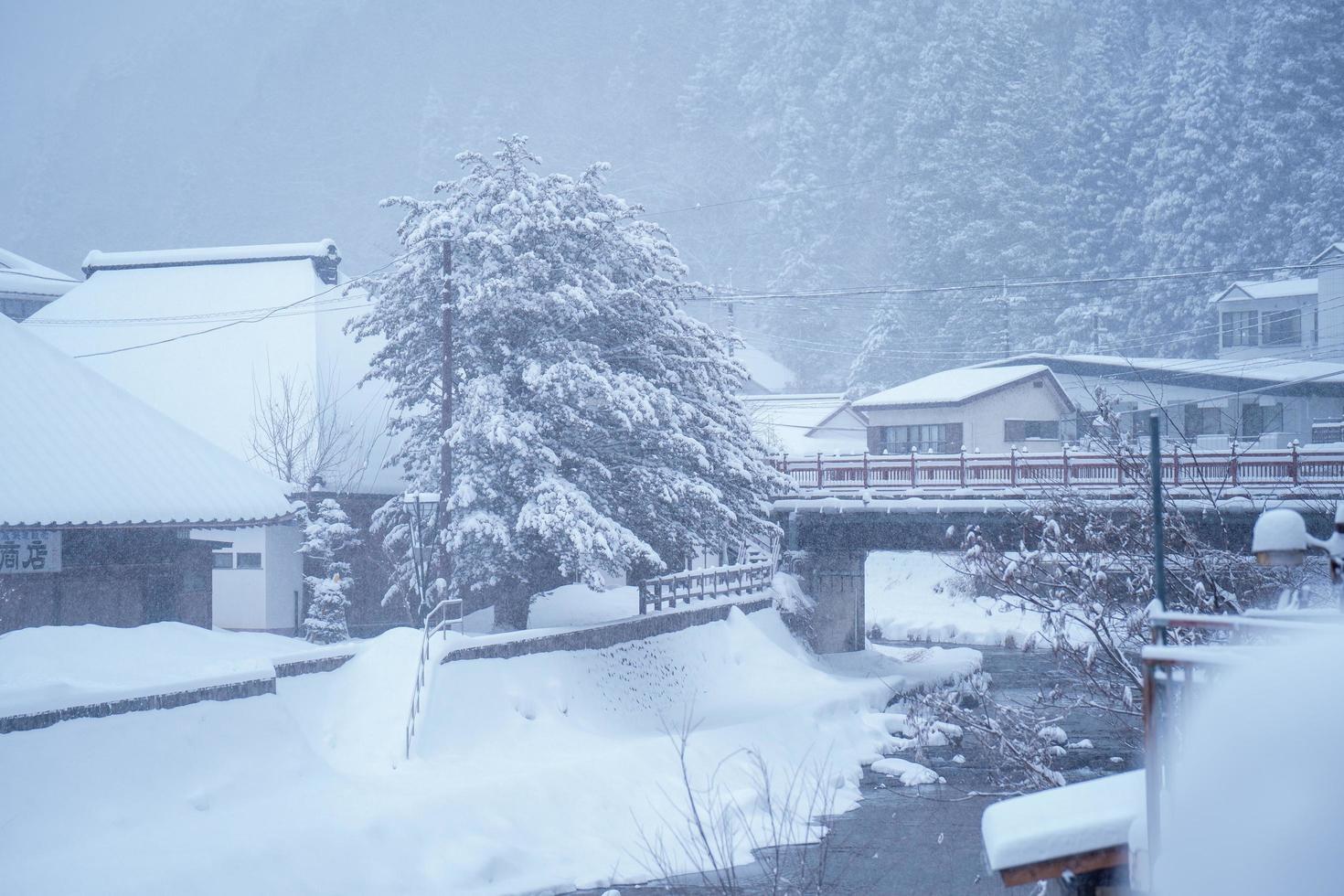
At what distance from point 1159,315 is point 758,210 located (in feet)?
96.9

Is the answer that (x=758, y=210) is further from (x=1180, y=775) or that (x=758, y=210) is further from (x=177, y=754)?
(x=1180, y=775)

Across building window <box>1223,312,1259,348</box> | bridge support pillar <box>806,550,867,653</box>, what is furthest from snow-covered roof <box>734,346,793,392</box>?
bridge support pillar <box>806,550,867,653</box>

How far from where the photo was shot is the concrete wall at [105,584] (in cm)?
1912

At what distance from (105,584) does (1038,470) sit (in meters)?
19.5

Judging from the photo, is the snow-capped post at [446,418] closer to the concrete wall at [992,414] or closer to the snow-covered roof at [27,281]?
the concrete wall at [992,414]

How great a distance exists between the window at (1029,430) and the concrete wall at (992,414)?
0.52ft

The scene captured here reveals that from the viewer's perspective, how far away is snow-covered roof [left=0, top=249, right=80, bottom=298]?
42.2 m

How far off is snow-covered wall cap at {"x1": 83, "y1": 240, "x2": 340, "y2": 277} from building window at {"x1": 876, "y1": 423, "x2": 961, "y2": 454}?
20.3 meters

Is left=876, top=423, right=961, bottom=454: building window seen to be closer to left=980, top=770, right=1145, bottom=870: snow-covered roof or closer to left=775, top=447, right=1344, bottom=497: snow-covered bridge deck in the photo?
left=775, top=447, right=1344, bottom=497: snow-covered bridge deck

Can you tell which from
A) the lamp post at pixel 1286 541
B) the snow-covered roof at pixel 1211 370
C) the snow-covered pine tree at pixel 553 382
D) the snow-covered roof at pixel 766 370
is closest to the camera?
the lamp post at pixel 1286 541


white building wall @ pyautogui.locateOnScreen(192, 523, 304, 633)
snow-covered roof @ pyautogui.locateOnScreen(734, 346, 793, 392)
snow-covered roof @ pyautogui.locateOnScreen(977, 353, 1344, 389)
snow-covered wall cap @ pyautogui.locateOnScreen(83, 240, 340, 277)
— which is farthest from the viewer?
snow-covered roof @ pyautogui.locateOnScreen(734, 346, 793, 392)

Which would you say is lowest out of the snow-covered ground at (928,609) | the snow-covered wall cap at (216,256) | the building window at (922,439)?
the snow-covered ground at (928,609)

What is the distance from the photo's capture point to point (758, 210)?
76.6 meters

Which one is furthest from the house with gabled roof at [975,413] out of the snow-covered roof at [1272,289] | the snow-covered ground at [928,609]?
the snow-covered roof at [1272,289]
